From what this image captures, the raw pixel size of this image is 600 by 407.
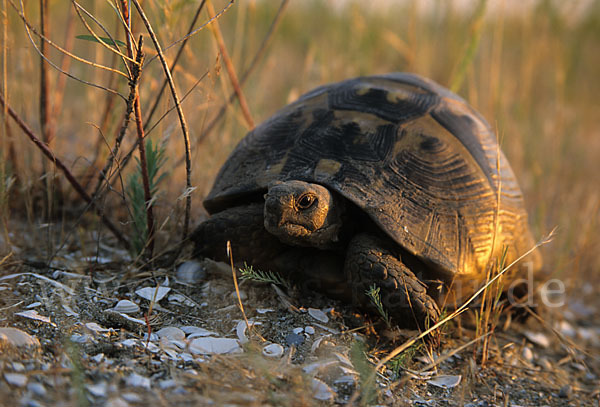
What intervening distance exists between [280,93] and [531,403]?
4.22 m

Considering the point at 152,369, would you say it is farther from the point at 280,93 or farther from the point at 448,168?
the point at 280,93

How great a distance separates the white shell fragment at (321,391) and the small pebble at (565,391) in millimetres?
1235

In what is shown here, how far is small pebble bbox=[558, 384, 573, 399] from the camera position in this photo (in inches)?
86.3

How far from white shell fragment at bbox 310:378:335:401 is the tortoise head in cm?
59

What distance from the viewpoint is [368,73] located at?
4.07 meters

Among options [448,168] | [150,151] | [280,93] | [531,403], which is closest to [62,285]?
[150,151]

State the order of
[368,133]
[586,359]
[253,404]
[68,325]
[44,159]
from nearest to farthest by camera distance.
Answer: [253,404] → [68,325] → [368,133] → [44,159] → [586,359]

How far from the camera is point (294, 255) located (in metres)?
2.28

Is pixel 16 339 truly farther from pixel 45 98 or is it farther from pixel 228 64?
pixel 228 64

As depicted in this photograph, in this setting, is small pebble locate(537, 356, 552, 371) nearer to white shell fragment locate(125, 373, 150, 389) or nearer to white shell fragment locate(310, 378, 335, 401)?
white shell fragment locate(310, 378, 335, 401)

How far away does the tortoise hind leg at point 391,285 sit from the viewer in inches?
76.5

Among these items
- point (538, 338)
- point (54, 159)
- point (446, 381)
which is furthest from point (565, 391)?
point (54, 159)

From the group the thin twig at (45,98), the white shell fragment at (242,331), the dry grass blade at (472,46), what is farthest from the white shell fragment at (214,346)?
the dry grass blade at (472,46)

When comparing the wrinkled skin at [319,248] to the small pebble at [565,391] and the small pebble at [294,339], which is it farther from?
the small pebble at [565,391]
